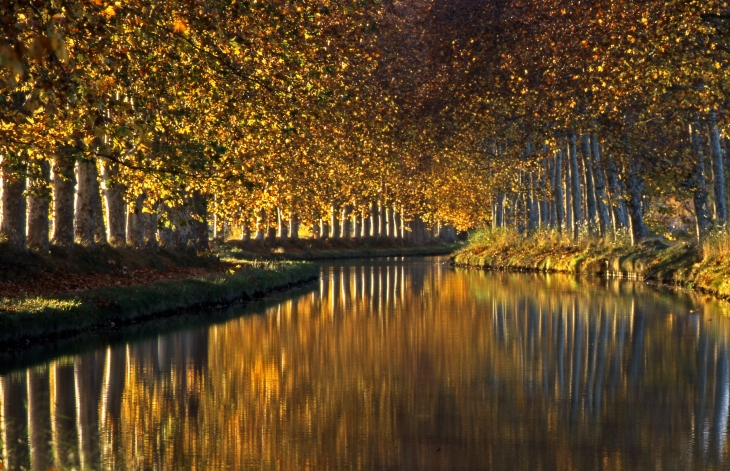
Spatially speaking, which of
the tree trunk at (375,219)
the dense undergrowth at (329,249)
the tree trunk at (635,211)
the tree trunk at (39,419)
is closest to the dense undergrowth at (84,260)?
the tree trunk at (39,419)

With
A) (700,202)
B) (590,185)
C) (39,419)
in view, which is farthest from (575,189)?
(39,419)

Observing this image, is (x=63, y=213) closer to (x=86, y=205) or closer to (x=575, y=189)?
(x=86, y=205)

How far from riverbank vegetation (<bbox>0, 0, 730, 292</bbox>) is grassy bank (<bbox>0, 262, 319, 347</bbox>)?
2039 mm

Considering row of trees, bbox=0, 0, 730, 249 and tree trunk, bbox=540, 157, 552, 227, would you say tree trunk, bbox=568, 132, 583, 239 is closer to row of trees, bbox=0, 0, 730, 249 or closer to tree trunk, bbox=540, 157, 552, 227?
row of trees, bbox=0, 0, 730, 249

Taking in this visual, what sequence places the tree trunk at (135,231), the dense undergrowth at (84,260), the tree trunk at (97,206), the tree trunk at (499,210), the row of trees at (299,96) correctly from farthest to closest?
the tree trunk at (499,210), the tree trunk at (135,231), the tree trunk at (97,206), the dense undergrowth at (84,260), the row of trees at (299,96)

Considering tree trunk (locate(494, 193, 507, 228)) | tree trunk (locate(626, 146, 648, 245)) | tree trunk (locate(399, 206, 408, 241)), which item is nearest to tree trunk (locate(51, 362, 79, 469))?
tree trunk (locate(626, 146, 648, 245))

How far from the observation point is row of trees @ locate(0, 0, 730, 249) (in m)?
15.2

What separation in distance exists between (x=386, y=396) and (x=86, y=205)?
21.0m

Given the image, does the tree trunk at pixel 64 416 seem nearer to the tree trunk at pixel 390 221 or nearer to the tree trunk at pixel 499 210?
the tree trunk at pixel 499 210

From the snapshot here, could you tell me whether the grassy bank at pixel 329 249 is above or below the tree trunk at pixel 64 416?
above

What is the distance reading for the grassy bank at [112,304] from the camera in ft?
63.3

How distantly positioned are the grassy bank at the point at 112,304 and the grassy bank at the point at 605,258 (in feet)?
42.7

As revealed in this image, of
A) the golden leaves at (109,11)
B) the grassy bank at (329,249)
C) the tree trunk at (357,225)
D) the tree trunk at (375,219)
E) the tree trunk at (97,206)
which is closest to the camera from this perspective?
the golden leaves at (109,11)

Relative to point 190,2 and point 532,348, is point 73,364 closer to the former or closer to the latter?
point 190,2
